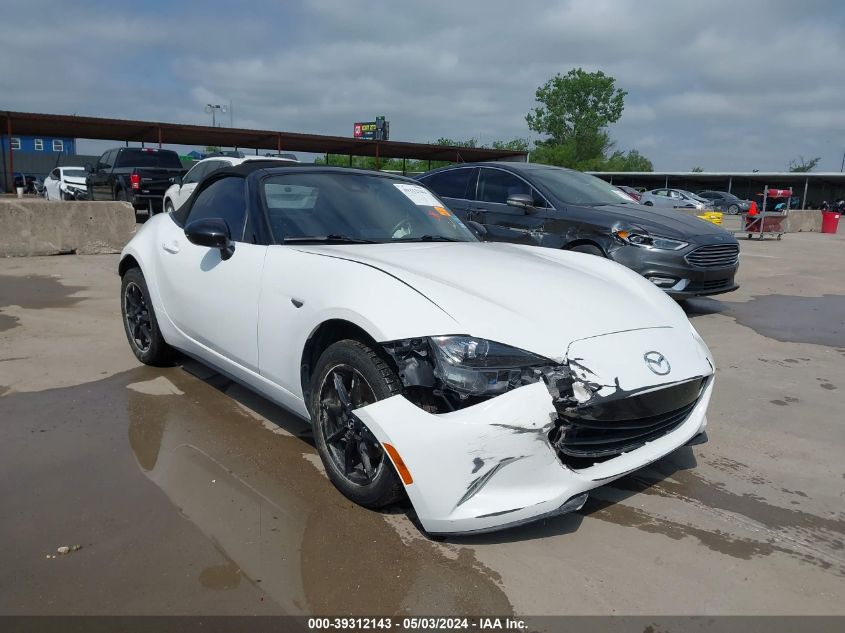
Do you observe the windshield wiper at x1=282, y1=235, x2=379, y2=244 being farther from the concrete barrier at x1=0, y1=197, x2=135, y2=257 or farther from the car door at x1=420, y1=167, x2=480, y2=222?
the concrete barrier at x1=0, y1=197, x2=135, y2=257

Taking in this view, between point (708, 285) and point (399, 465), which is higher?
point (708, 285)

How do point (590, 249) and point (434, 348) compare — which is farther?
point (590, 249)

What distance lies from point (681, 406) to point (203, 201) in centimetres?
314

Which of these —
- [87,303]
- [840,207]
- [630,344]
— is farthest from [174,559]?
[840,207]

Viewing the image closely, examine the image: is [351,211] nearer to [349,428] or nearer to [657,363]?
[349,428]

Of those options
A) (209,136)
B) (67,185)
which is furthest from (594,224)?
(209,136)

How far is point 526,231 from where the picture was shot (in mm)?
7059

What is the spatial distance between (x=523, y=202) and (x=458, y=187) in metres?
1.32

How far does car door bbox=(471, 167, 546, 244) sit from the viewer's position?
7047 mm

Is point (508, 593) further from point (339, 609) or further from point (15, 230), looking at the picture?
point (15, 230)

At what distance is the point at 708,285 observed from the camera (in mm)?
6547

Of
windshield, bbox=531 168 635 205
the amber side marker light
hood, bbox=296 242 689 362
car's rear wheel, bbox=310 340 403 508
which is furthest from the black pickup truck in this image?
the amber side marker light

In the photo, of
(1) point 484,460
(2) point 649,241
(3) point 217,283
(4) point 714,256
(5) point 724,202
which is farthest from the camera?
(5) point 724,202

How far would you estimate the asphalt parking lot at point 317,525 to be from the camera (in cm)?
223
